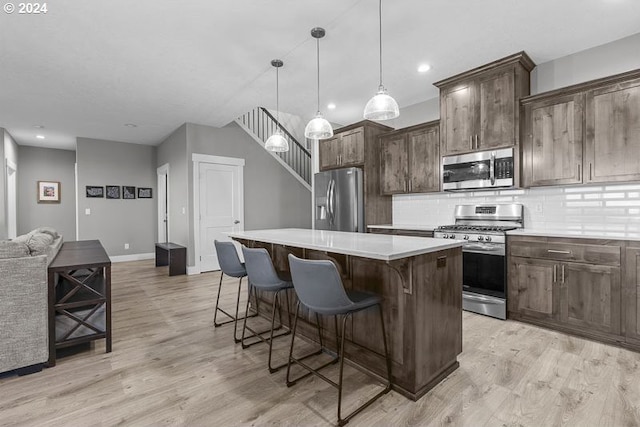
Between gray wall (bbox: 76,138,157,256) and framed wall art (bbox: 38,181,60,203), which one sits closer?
gray wall (bbox: 76,138,157,256)

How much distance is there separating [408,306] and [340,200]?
3.04 meters

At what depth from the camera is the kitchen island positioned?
73.3 inches

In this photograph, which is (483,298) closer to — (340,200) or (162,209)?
(340,200)

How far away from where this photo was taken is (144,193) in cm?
737

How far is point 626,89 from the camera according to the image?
107 inches

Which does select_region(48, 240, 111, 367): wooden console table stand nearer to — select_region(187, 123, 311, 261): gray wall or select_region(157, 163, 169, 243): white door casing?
select_region(187, 123, 311, 261): gray wall

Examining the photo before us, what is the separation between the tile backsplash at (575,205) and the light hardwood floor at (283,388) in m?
1.13

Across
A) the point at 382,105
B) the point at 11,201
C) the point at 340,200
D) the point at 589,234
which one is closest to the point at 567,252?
the point at 589,234

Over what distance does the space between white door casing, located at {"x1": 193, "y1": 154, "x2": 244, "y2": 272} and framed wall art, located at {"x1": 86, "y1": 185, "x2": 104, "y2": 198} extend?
2782 mm

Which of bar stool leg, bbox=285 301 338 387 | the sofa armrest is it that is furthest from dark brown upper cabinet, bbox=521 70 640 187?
the sofa armrest

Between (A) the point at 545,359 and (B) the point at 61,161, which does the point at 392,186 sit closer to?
(A) the point at 545,359

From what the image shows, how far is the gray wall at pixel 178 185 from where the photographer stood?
18.4 ft

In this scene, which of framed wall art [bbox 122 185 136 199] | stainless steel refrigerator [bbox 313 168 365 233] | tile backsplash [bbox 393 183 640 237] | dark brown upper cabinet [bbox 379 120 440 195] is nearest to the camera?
tile backsplash [bbox 393 183 640 237]

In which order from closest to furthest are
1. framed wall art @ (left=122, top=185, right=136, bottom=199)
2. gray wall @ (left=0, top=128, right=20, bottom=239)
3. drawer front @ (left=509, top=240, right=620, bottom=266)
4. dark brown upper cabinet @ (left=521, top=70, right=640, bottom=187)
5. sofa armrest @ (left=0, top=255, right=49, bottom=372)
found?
sofa armrest @ (left=0, top=255, right=49, bottom=372) → drawer front @ (left=509, top=240, right=620, bottom=266) → dark brown upper cabinet @ (left=521, top=70, right=640, bottom=187) → gray wall @ (left=0, top=128, right=20, bottom=239) → framed wall art @ (left=122, top=185, right=136, bottom=199)
